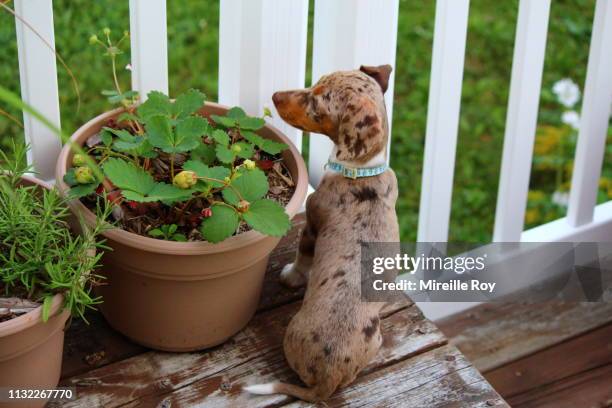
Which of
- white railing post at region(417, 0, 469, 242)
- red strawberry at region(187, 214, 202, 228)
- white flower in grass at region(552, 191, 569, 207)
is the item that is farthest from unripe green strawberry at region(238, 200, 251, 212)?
white flower in grass at region(552, 191, 569, 207)

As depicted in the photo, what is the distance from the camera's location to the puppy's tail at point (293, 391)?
1568mm

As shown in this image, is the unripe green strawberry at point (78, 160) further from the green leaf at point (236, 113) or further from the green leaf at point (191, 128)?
the green leaf at point (236, 113)

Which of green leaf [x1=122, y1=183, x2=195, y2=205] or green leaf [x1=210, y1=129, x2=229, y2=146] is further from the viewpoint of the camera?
green leaf [x1=210, y1=129, x2=229, y2=146]

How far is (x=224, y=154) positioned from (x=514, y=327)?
1031mm

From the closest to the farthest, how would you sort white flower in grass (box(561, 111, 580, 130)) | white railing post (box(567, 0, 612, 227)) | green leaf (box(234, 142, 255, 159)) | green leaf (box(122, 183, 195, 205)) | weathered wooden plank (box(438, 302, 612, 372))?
green leaf (box(122, 183, 195, 205)), green leaf (box(234, 142, 255, 159)), white railing post (box(567, 0, 612, 227)), weathered wooden plank (box(438, 302, 612, 372)), white flower in grass (box(561, 111, 580, 130))

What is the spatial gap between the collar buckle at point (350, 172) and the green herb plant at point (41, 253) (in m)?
0.41

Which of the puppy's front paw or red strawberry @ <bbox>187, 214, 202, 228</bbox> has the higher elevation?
red strawberry @ <bbox>187, 214, 202, 228</bbox>

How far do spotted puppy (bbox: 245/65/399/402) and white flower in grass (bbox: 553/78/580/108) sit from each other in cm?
166

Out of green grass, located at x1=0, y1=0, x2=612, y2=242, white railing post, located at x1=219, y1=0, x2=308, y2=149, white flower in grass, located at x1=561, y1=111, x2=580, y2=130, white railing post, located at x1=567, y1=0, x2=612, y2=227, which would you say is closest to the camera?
white railing post, located at x1=219, y1=0, x2=308, y2=149

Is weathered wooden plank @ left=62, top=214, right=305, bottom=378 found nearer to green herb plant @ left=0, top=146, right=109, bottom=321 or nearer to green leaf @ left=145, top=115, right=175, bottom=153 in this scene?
green herb plant @ left=0, top=146, right=109, bottom=321

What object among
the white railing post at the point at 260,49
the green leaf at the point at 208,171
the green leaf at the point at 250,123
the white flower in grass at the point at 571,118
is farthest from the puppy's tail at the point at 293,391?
the white flower in grass at the point at 571,118

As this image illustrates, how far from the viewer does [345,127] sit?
1.54 m

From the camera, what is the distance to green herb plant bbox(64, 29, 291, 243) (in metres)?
1.46

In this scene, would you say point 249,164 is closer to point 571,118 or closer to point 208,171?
point 208,171
